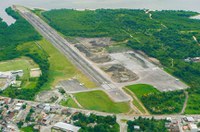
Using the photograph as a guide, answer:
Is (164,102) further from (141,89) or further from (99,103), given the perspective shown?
(99,103)

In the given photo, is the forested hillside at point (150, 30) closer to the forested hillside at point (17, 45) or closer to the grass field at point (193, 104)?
the grass field at point (193, 104)

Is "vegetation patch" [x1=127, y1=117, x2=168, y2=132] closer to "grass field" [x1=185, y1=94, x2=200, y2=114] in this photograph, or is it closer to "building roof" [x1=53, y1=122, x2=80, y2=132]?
"grass field" [x1=185, y1=94, x2=200, y2=114]

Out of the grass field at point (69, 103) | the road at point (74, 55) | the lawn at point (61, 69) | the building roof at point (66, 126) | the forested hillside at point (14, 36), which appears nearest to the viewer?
the building roof at point (66, 126)

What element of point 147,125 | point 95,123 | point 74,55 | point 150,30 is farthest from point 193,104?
point 150,30

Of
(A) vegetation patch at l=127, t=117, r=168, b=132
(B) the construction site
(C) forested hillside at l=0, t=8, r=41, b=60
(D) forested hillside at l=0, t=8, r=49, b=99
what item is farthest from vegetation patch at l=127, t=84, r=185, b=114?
(C) forested hillside at l=0, t=8, r=41, b=60

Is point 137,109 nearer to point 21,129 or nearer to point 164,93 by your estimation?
point 164,93

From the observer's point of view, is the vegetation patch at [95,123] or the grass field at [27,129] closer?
the vegetation patch at [95,123]

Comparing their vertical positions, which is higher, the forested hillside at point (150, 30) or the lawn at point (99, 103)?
the forested hillside at point (150, 30)

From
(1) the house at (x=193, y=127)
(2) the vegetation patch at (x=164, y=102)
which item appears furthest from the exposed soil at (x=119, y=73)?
(1) the house at (x=193, y=127)
